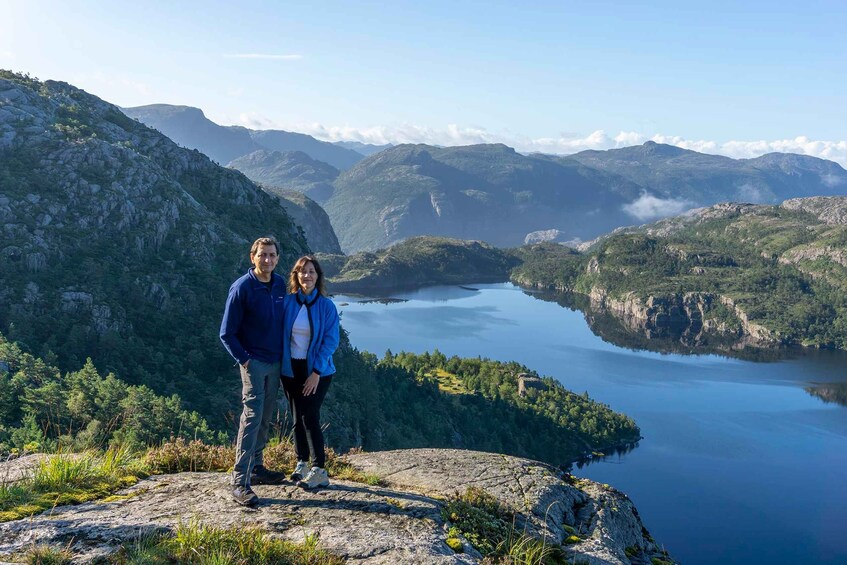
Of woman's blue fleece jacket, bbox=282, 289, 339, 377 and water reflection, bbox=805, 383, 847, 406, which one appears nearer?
woman's blue fleece jacket, bbox=282, 289, 339, 377

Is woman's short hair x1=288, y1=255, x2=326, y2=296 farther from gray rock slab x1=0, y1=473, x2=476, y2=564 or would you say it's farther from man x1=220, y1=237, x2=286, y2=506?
gray rock slab x1=0, y1=473, x2=476, y2=564

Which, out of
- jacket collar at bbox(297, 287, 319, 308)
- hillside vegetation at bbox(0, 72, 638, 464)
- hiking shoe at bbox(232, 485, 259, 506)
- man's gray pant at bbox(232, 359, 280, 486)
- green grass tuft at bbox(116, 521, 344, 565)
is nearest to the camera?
green grass tuft at bbox(116, 521, 344, 565)

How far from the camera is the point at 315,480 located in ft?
32.2

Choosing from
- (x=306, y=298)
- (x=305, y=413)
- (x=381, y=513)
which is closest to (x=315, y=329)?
(x=306, y=298)

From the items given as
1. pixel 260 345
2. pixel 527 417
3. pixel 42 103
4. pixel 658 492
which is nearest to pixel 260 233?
pixel 42 103

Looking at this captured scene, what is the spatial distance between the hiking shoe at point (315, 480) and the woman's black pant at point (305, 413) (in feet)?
1.27

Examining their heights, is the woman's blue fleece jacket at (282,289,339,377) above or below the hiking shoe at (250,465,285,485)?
above

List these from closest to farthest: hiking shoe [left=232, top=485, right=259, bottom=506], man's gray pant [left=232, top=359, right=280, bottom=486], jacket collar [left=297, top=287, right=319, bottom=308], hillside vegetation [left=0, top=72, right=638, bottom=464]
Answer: hiking shoe [left=232, top=485, right=259, bottom=506] < man's gray pant [left=232, top=359, right=280, bottom=486] < jacket collar [left=297, top=287, right=319, bottom=308] < hillside vegetation [left=0, top=72, right=638, bottom=464]

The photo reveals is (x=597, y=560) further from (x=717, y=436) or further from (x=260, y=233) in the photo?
(x=717, y=436)

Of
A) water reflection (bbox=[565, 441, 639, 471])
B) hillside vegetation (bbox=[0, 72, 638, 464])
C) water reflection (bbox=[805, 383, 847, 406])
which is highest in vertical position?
hillside vegetation (bbox=[0, 72, 638, 464])

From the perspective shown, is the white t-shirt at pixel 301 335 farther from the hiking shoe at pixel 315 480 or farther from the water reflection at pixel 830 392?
the water reflection at pixel 830 392

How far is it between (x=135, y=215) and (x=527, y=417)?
288 ft

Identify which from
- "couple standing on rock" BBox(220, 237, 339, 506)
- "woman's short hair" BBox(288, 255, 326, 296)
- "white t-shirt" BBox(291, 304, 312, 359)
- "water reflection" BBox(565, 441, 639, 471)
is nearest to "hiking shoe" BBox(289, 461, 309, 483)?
"couple standing on rock" BBox(220, 237, 339, 506)

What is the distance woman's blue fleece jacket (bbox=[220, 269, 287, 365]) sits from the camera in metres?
9.71
